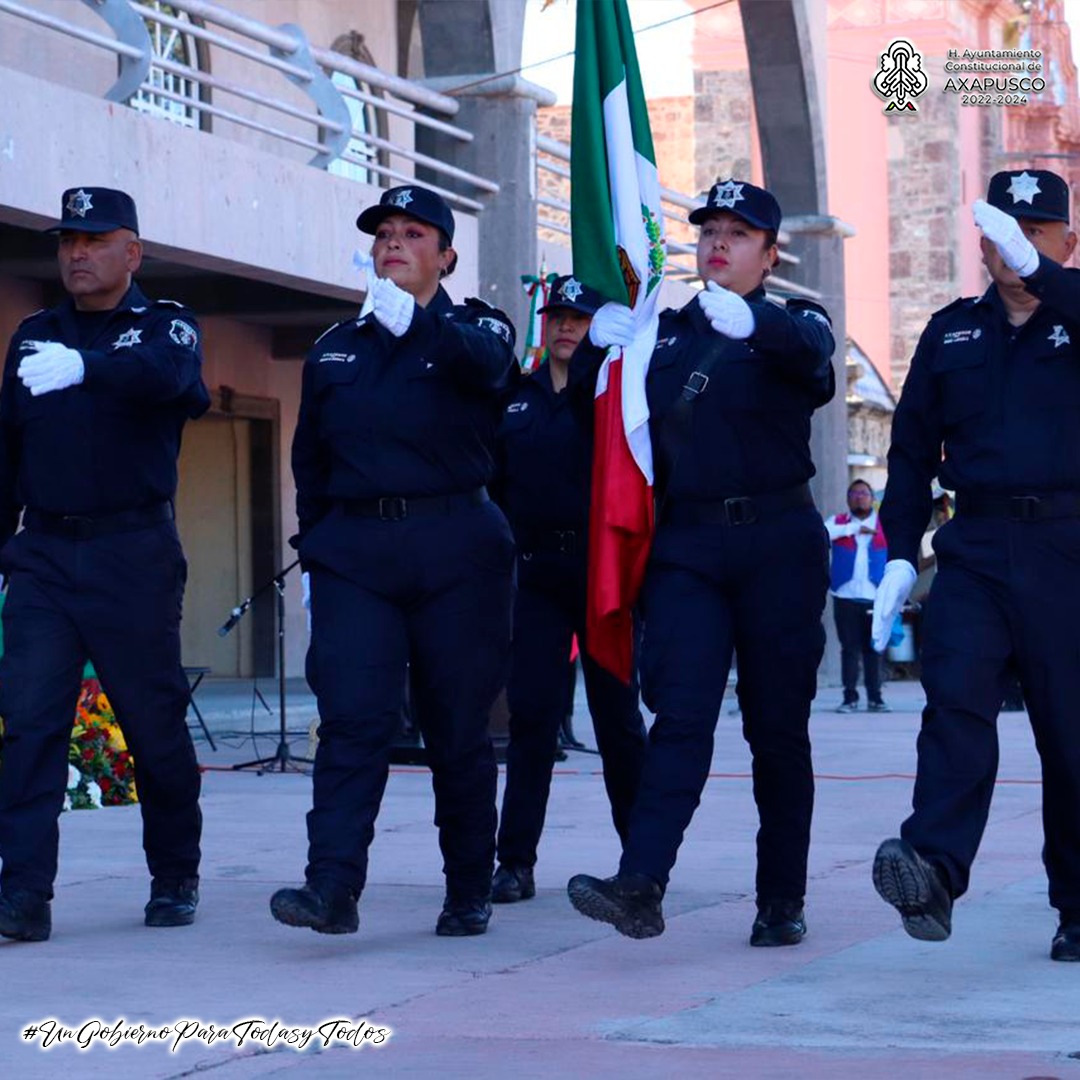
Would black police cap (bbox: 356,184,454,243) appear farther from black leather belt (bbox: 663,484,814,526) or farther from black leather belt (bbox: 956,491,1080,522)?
black leather belt (bbox: 956,491,1080,522)

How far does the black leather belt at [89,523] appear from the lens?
7320 mm

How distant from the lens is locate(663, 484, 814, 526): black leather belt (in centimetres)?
691

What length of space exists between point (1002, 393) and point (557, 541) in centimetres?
206

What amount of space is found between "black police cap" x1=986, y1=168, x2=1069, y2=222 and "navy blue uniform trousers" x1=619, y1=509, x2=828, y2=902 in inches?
40.8

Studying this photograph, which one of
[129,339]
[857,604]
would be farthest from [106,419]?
[857,604]

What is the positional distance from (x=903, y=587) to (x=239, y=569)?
15.9m

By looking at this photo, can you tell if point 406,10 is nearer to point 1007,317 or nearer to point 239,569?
point 239,569

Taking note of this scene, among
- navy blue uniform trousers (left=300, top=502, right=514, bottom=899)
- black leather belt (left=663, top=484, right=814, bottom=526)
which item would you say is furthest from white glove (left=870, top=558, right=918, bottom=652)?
navy blue uniform trousers (left=300, top=502, right=514, bottom=899)

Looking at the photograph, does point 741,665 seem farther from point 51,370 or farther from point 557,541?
point 51,370

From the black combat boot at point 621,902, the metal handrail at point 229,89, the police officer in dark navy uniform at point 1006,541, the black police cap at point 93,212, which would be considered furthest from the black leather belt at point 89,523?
the metal handrail at point 229,89

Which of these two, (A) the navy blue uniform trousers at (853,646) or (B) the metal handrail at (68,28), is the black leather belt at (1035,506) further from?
(A) the navy blue uniform trousers at (853,646)

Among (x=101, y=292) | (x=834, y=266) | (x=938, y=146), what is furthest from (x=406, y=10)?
(x=938, y=146)

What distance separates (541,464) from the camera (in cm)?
834

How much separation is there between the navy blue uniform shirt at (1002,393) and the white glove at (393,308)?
1.37 meters
